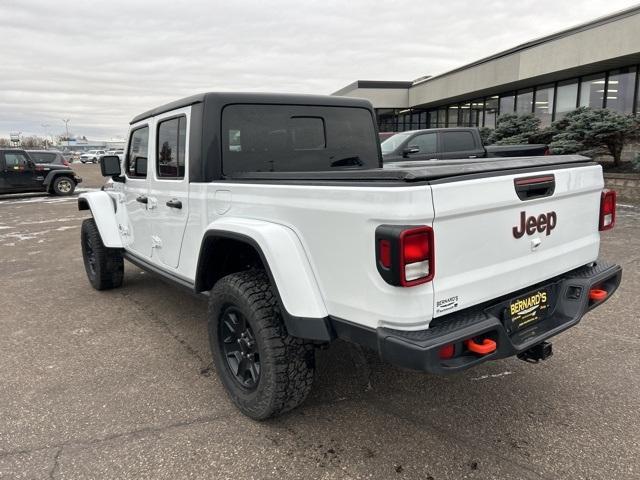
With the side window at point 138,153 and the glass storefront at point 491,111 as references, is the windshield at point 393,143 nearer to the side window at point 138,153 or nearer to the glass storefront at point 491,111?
the side window at point 138,153

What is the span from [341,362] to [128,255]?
2443mm

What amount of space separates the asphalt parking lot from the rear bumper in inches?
23.9

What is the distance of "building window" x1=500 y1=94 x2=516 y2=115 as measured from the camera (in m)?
20.5

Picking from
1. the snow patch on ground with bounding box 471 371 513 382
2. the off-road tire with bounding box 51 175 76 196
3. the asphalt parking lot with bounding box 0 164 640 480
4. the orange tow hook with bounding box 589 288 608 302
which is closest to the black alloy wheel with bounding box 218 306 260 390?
the asphalt parking lot with bounding box 0 164 640 480

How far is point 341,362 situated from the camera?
3.61m

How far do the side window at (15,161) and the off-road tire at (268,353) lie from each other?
15.7 m

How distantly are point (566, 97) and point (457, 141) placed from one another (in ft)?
30.6

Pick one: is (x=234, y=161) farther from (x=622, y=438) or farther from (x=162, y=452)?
(x=622, y=438)

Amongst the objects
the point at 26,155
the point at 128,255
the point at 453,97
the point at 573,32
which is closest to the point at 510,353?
the point at 128,255

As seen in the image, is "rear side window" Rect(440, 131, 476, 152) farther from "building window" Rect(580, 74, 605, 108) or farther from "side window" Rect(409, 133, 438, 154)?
"building window" Rect(580, 74, 605, 108)

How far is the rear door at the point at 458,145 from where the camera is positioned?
34.8ft

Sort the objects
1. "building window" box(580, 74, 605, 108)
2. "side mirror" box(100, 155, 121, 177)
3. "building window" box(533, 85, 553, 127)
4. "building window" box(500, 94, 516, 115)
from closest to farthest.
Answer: "side mirror" box(100, 155, 121, 177) → "building window" box(580, 74, 605, 108) → "building window" box(533, 85, 553, 127) → "building window" box(500, 94, 516, 115)

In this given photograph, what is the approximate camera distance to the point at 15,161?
51.3ft

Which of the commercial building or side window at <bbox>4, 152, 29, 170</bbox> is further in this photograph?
side window at <bbox>4, 152, 29, 170</bbox>
